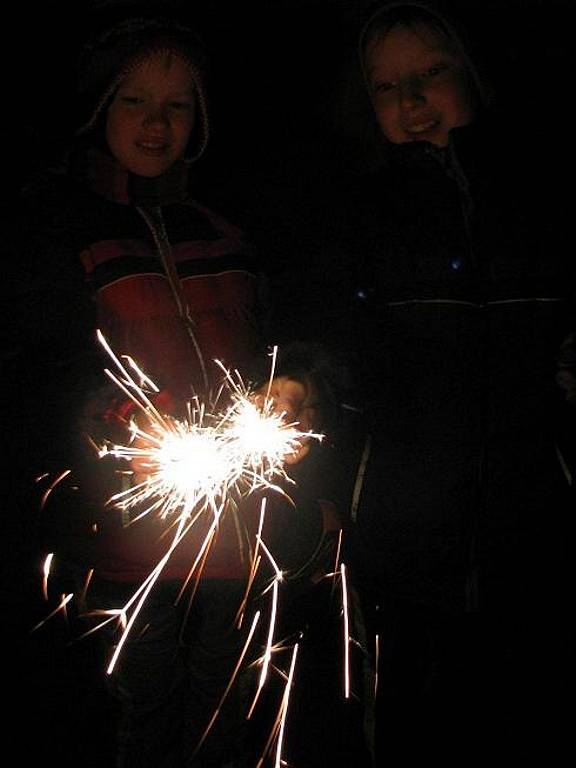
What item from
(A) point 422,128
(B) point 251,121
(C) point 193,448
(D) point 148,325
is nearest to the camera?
(C) point 193,448

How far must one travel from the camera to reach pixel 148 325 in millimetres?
1784

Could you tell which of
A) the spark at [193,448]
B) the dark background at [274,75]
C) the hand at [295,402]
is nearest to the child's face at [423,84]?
the dark background at [274,75]

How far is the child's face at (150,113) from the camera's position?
1.82 m

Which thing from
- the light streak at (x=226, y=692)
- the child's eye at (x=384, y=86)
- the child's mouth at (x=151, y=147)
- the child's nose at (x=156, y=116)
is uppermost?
the child's eye at (x=384, y=86)

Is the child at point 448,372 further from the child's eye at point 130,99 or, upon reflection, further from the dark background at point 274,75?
the child's eye at point 130,99

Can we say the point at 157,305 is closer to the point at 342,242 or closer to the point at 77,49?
the point at 342,242

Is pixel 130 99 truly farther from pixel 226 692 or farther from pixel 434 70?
pixel 226 692

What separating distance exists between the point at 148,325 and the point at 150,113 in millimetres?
632

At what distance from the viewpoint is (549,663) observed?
187 cm

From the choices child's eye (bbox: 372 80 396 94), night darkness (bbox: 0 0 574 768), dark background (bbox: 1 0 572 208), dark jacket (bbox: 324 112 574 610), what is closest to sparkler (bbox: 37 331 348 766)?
dark jacket (bbox: 324 112 574 610)

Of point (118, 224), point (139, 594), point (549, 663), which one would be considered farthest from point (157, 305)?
point (549, 663)

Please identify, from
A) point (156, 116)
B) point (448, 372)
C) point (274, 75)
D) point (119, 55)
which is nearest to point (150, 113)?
point (156, 116)

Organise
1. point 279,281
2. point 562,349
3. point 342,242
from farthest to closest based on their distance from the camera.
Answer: point 279,281
point 342,242
point 562,349

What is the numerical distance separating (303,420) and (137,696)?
3.00 feet
